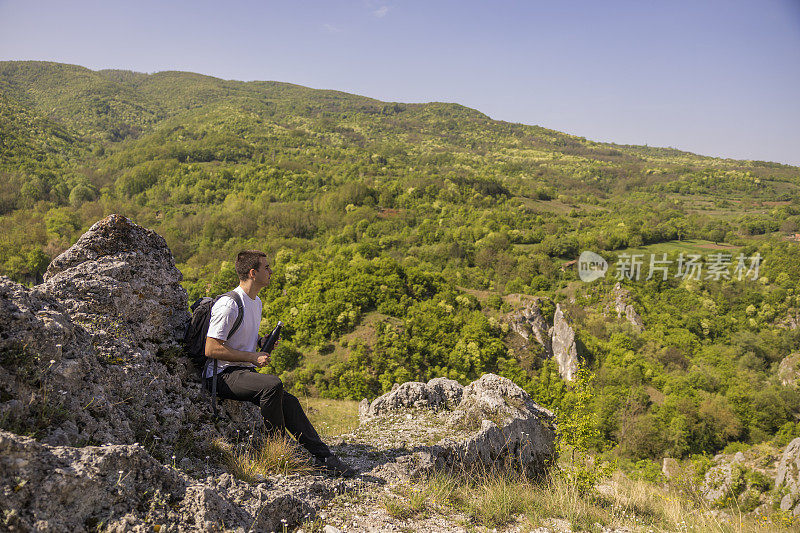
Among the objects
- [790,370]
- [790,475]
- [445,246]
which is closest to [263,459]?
[790,475]

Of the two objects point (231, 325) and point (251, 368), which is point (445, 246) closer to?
point (251, 368)

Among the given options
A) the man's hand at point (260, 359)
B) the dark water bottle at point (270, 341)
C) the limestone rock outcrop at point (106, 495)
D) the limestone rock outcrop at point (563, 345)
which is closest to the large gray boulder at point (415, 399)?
the dark water bottle at point (270, 341)

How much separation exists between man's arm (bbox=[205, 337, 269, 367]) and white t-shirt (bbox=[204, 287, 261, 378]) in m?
0.07

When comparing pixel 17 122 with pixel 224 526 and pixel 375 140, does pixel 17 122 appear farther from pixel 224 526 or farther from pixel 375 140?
pixel 224 526

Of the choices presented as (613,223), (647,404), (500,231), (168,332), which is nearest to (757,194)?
(613,223)

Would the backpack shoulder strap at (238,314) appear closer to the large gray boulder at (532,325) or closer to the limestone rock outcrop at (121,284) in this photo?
the limestone rock outcrop at (121,284)

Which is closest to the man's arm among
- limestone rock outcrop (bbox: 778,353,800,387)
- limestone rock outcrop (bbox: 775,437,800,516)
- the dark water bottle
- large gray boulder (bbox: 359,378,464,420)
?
the dark water bottle

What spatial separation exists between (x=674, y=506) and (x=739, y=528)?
3.28 ft

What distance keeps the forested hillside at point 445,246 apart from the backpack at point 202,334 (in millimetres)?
16976

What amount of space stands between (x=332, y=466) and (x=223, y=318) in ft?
7.26

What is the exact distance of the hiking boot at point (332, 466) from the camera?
4965 millimetres

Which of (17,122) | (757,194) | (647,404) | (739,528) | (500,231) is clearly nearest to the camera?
(739,528)

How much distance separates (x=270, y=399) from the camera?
469 centimetres

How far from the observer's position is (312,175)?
11081cm
